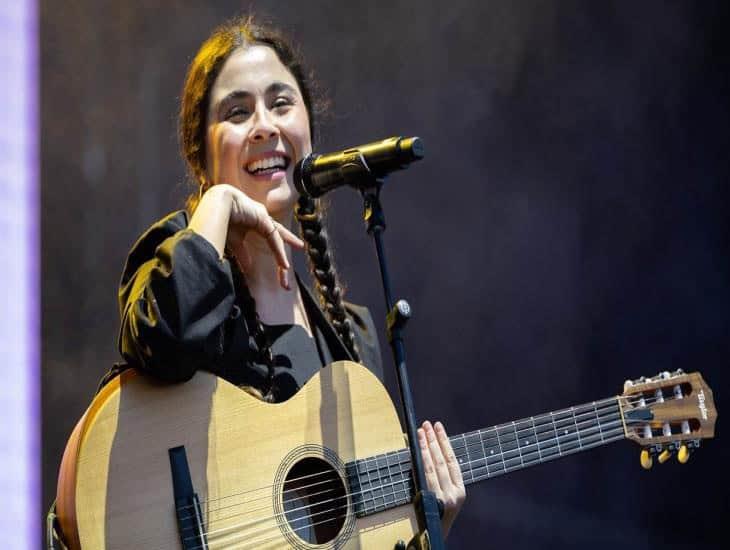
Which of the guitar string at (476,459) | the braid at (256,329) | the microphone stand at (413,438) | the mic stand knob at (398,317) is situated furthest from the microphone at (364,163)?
the guitar string at (476,459)

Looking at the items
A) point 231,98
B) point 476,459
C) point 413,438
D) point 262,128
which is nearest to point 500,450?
point 476,459

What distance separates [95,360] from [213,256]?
120 cm

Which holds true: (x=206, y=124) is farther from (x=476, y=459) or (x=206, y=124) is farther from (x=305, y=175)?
(x=476, y=459)

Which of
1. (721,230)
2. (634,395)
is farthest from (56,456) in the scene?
(721,230)

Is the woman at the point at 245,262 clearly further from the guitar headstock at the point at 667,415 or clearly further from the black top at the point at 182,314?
the guitar headstock at the point at 667,415

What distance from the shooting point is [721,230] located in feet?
12.3

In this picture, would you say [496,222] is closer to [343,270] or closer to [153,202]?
[343,270]

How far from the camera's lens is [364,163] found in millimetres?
→ 1888

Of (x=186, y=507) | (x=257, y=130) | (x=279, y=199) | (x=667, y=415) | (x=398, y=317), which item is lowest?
(x=186, y=507)

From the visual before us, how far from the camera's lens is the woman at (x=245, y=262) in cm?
189

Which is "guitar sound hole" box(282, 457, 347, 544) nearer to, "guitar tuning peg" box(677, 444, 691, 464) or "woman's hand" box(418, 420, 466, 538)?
"woman's hand" box(418, 420, 466, 538)

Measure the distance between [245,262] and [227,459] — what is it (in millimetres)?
618

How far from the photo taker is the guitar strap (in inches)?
95.7

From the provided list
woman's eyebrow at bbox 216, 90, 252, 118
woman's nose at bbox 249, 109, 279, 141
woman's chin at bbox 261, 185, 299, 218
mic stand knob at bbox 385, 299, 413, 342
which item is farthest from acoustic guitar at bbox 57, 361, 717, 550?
woman's eyebrow at bbox 216, 90, 252, 118
